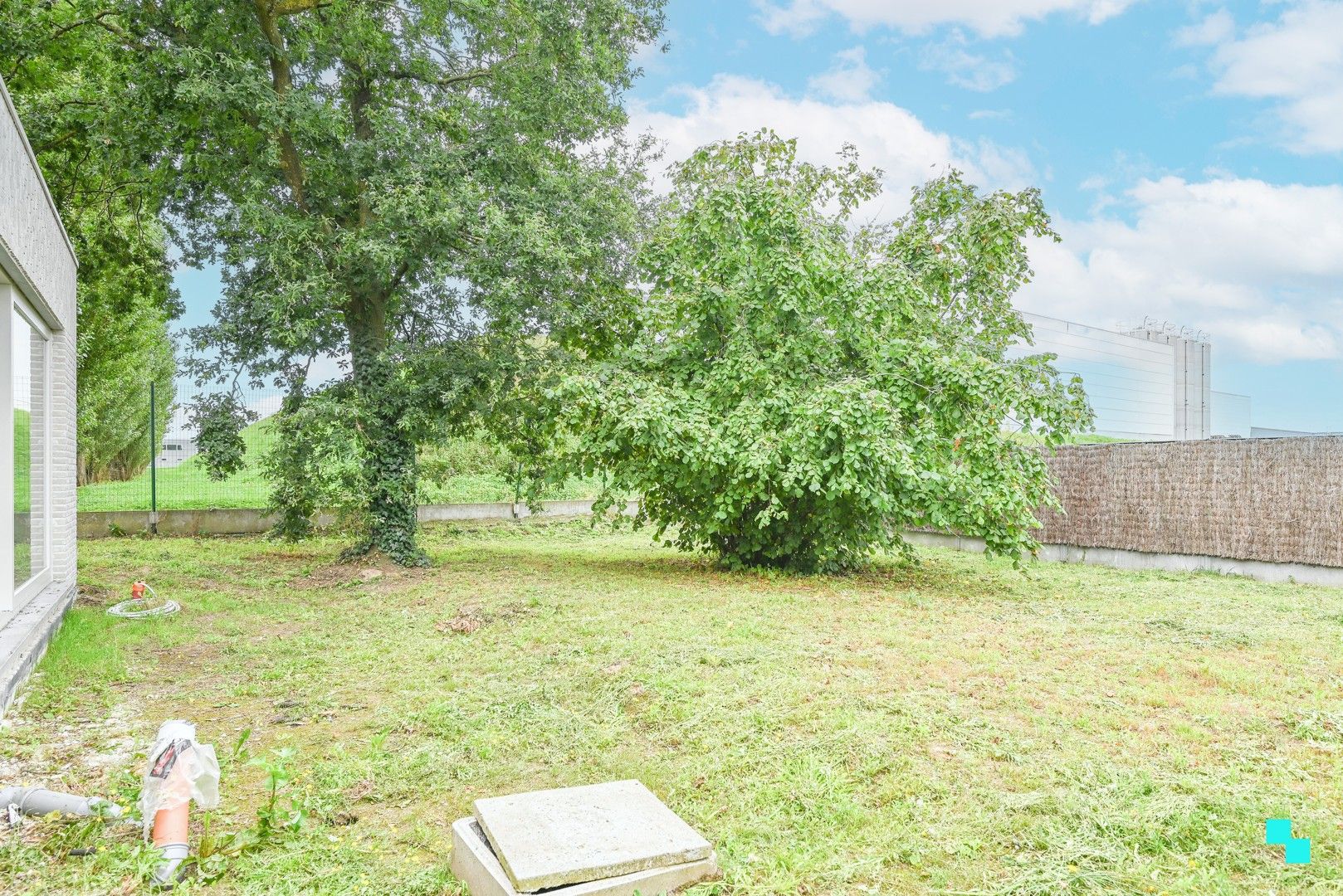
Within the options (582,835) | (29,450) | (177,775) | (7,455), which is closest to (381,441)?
(29,450)

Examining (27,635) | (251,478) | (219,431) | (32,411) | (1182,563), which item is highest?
(32,411)

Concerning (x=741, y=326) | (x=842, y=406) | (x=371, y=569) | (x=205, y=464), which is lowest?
(x=371, y=569)

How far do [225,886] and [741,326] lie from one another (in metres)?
6.98

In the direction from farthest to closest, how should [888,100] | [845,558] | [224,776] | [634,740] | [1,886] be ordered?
[888,100]
[845,558]
[634,740]
[224,776]
[1,886]

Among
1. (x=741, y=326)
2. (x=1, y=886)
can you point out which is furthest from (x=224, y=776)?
(x=741, y=326)

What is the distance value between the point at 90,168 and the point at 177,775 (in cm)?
1040

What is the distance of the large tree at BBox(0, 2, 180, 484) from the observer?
359 inches

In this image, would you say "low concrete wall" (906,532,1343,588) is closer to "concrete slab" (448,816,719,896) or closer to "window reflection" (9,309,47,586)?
"concrete slab" (448,816,719,896)

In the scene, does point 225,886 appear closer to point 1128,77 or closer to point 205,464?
point 205,464

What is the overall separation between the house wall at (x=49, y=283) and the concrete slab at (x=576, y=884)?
4.17 m

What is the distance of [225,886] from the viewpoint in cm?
261

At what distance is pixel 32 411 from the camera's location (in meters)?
6.10

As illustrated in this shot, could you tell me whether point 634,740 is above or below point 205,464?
below

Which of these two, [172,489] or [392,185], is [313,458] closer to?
[392,185]
